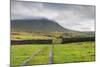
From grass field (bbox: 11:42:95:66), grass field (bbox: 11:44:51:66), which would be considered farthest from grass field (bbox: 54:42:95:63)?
grass field (bbox: 11:44:51:66)

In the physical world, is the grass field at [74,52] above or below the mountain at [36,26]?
below

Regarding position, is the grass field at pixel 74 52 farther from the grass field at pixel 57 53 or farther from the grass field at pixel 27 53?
the grass field at pixel 27 53

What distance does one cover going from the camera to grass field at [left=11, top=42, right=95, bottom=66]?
2496 mm

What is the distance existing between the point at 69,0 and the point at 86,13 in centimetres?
31

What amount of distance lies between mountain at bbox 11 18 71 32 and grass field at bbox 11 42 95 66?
201 mm

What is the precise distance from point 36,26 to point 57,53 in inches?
18.0

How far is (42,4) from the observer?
8.61ft

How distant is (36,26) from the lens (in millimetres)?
Answer: 2594

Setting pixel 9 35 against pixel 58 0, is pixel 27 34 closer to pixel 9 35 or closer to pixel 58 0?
pixel 9 35

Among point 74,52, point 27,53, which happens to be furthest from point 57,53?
point 27,53

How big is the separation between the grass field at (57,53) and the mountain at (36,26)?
201 mm

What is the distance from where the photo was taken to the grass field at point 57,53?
98.3 inches

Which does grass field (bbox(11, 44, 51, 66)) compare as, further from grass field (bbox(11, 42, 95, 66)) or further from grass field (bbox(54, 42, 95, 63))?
grass field (bbox(54, 42, 95, 63))

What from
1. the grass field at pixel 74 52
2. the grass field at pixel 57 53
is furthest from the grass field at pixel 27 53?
the grass field at pixel 74 52
